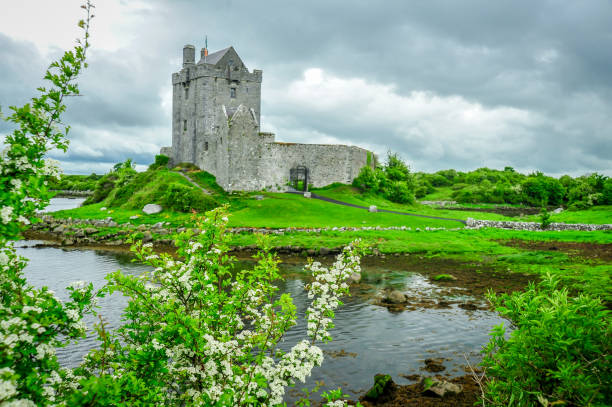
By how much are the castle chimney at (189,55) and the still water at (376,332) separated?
43930mm

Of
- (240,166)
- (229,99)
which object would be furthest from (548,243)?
(229,99)

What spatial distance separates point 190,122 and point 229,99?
7026mm

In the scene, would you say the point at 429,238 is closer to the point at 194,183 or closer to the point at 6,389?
the point at 194,183

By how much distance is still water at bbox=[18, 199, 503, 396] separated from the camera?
1201cm

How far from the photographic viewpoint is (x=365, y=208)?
5053 cm

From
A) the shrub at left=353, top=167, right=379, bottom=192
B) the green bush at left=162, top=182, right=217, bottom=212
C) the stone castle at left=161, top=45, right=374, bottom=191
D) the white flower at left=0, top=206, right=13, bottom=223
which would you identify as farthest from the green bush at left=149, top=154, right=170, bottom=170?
the white flower at left=0, top=206, right=13, bottom=223

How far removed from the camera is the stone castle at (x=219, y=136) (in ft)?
185

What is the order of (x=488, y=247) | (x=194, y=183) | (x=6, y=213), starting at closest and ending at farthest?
1. (x=6, y=213)
2. (x=488, y=247)
3. (x=194, y=183)

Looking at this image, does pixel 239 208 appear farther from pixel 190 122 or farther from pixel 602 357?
pixel 602 357

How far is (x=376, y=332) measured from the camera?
15.1 m

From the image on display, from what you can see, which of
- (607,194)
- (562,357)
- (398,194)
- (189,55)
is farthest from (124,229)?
(607,194)

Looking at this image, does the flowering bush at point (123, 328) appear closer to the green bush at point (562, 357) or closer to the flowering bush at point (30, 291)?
the flowering bush at point (30, 291)

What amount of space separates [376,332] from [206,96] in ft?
166

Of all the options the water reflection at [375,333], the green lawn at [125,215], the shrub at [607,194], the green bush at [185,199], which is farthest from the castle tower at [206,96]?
the shrub at [607,194]
